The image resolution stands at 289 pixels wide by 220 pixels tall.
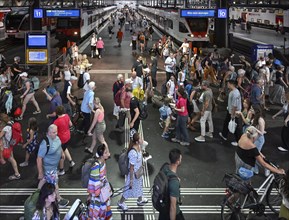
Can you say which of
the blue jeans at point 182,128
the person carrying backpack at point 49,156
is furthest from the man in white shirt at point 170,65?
the person carrying backpack at point 49,156

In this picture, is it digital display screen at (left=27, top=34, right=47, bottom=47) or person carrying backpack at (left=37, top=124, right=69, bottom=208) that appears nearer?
person carrying backpack at (left=37, top=124, right=69, bottom=208)

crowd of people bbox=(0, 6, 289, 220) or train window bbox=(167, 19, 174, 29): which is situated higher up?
train window bbox=(167, 19, 174, 29)

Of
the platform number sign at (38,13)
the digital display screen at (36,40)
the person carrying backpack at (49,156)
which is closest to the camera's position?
the person carrying backpack at (49,156)

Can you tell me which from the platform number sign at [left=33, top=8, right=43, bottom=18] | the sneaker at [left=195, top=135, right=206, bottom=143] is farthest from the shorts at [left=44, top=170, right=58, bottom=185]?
the platform number sign at [left=33, top=8, right=43, bottom=18]

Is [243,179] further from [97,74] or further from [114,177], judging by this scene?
[97,74]

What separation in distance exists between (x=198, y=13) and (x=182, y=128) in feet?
58.2

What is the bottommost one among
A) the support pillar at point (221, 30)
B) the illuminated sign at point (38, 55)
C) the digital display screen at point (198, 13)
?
the illuminated sign at point (38, 55)

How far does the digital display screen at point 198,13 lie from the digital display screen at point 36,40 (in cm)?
1227

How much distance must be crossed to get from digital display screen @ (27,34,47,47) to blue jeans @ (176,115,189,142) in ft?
31.3

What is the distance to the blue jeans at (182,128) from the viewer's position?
9.08 m

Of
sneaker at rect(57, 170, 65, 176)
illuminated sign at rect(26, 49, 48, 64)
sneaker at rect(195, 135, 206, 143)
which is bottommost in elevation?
sneaker at rect(57, 170, 65, 176)

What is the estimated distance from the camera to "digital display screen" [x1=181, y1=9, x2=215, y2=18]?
24922mm

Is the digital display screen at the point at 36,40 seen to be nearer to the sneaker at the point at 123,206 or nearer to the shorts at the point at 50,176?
the shorts at the point at 50,176

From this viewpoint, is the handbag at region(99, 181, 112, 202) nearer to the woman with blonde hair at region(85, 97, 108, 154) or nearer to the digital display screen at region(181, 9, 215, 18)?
the woman with blonde hair at region(85, 97, 108, 154)
